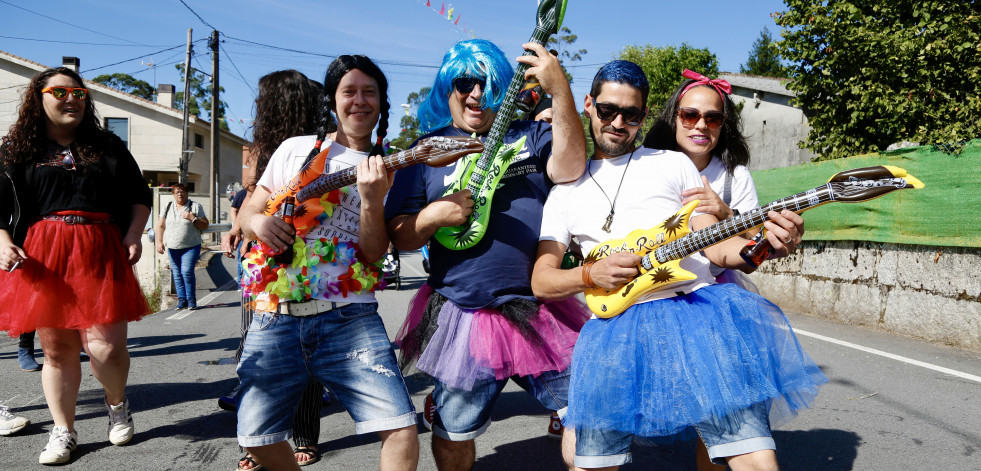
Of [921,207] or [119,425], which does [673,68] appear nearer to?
[921,207]

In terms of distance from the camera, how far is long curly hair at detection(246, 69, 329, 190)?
3.95m

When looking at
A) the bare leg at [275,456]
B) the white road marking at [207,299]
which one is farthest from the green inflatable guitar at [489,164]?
the white road marking at [207,299]

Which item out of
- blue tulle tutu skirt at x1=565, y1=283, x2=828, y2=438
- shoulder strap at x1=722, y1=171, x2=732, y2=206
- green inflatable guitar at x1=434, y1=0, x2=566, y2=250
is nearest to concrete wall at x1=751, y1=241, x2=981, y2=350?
shoulder strap at x1=722, y1=171, x2=732, y2=206

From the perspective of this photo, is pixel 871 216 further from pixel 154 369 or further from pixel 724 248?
pixel 154 369

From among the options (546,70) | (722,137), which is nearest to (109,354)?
(546,70)

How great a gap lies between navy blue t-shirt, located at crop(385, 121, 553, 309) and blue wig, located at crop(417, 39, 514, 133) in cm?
16

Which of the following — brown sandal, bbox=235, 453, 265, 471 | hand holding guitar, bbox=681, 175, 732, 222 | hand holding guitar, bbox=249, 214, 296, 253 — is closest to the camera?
hand holding guitar, bbox=681, 175, 732, 222

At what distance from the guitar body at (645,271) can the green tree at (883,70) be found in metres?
6.75

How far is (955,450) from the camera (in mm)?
3650

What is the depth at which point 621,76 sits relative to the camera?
2.38m

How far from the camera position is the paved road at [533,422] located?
362cm

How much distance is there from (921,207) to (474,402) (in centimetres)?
629

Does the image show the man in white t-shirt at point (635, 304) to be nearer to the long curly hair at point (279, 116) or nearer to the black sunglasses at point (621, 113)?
the black sunglasses at point (621, 113)

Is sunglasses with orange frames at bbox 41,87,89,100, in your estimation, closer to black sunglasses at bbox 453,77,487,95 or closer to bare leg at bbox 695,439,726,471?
black sunglasses at bbox 453,77,487,95
